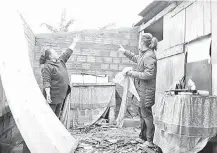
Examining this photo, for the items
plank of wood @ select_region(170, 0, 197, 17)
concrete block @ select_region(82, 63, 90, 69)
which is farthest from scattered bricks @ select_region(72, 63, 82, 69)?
plank of wood @ select_region(170, 0, 197, 17)

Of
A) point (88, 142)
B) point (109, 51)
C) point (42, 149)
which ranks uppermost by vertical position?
point (109, 51)

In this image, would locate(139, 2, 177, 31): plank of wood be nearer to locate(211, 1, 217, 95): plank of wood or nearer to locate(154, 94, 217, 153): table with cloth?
locate(211, 1, 217, 95): plank of wood

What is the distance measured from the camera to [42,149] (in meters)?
2.36

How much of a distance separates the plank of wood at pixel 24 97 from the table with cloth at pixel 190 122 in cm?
144

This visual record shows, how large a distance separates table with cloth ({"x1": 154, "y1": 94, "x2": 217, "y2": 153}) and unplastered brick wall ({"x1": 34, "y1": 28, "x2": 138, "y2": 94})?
4806 millimetres

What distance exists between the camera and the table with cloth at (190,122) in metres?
2.56

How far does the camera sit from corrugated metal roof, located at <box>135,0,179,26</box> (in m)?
5.30

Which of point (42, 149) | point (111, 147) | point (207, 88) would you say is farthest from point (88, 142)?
point (207, 88)

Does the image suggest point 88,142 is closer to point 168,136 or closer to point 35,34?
point 168,136

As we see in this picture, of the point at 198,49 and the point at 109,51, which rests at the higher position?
the point at 109,51

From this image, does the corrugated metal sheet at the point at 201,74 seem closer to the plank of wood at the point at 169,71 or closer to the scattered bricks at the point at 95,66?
the plank of wood at the point at 169,71

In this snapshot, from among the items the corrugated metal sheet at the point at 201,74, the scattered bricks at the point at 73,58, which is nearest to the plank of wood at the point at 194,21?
the corrugated metal sheet at the point at 201,74

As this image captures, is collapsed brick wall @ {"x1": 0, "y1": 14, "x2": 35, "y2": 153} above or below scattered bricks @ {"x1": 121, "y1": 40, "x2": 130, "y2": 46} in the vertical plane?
below

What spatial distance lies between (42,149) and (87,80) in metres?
4.18
